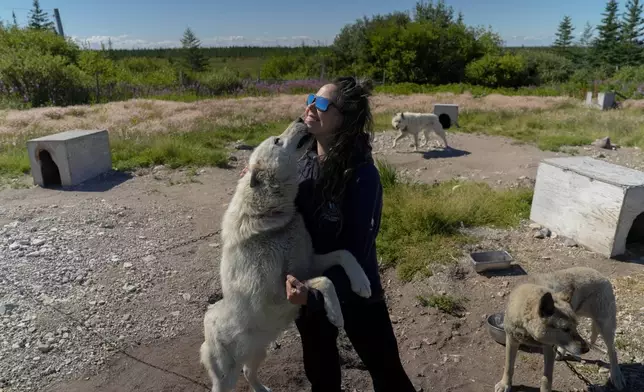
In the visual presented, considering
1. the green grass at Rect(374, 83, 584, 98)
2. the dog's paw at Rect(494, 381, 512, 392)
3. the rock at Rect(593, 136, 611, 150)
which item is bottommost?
the dog's paw at Rect(494, 381, 512, 392)

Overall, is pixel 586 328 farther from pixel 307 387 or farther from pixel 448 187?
pixel 448 187

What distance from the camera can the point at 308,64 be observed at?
136ft

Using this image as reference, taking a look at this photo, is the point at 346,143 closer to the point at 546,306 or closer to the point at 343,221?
the point at 343,221

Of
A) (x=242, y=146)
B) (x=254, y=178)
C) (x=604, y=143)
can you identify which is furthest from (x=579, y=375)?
(x=604, y=143)

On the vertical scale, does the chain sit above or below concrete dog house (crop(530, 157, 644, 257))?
below

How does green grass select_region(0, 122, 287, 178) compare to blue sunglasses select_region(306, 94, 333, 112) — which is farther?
green grass select_region(0, 122, 287, 178)

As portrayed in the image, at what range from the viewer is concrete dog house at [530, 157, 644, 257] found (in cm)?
498

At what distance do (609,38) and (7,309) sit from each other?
52.9 meters

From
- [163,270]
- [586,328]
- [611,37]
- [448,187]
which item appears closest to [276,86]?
[448,187]

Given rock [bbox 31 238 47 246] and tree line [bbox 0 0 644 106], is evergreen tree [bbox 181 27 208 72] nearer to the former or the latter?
A: tree line [bbox 0 0 644 106]

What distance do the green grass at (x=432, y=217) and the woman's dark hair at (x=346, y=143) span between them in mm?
3137

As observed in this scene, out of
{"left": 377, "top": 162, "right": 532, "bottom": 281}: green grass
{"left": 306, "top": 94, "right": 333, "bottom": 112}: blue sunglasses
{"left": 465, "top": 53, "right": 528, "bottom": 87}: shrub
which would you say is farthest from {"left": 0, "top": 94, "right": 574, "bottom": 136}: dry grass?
{"left": 465, "top": 53, "right": 528, "bottom": 87}: shrub

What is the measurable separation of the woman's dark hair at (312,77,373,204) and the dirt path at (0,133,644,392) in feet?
6.77

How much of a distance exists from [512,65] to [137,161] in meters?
32.6
